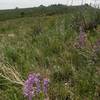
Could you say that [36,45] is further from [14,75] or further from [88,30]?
[14,75]

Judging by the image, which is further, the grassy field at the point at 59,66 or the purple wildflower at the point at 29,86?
the grassy field at the point at 59,66

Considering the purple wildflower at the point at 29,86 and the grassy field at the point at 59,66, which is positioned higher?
the purple wildflower at the point at 29,86

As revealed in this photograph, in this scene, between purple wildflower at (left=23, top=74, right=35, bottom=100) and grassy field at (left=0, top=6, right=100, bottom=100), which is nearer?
purple wildflower at (left=23, top=74, right=35, bottom=100)

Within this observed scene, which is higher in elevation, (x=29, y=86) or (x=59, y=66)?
(x=29, y=86)

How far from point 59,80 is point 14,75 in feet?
2.14

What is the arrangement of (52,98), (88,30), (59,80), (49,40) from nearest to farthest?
1. (52,98)
2. (59,80)
3. (49,40)
4. (88,30)

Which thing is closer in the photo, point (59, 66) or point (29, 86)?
point (29, 86)

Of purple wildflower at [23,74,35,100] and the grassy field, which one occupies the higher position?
purple wildflower at [23,74,35,100]

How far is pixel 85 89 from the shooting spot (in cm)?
373

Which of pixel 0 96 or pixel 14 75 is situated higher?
pixel 14 75

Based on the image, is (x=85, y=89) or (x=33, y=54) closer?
(x=85, y=89)

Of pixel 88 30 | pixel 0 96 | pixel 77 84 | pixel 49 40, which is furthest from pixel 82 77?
pixel 88 30

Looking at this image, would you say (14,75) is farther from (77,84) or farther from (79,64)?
(79,64)

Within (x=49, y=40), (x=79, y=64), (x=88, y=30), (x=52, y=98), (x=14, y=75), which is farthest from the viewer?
(x=88, y=30)
